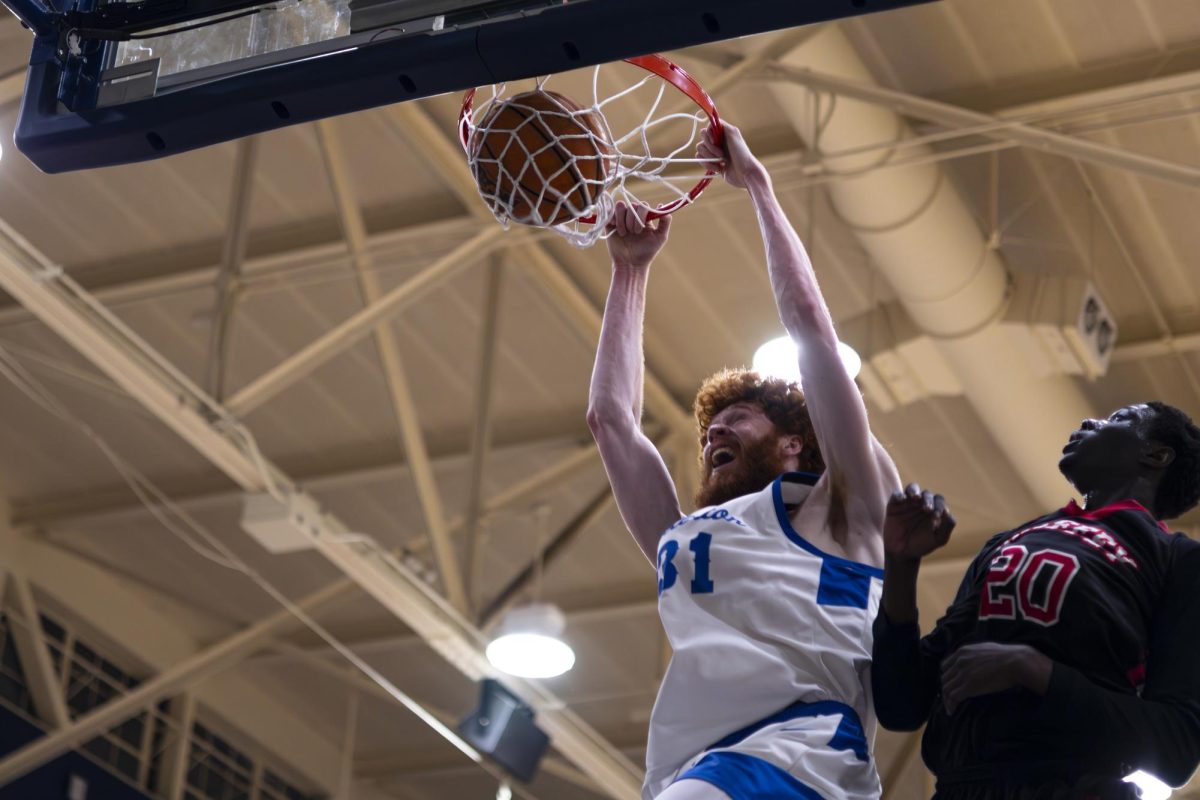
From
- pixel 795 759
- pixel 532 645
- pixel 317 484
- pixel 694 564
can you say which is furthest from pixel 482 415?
pixel 795 759

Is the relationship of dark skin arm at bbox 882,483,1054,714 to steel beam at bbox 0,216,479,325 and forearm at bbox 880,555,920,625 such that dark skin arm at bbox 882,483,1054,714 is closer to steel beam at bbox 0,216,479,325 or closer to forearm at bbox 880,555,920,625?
forearm at bbox 880,555,920,625

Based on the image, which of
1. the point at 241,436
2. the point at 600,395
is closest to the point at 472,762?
the point at 241,436

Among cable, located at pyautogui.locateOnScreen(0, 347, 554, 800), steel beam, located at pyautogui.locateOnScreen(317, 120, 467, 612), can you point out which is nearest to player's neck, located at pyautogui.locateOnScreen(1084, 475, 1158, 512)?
steel beam, located at pyautogui.locateOnScreen(317, 120, 467, 612)

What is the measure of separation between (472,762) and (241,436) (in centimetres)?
822

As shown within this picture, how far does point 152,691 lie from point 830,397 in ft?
36.2

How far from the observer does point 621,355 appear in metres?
4.15

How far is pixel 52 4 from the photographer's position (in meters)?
3.70

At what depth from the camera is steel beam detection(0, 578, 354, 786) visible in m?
13.1

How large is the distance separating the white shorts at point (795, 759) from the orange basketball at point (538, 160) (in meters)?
1.32

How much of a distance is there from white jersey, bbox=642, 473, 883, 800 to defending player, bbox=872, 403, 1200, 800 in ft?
0.35

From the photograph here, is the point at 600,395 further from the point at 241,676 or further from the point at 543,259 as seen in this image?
the point at 241,676

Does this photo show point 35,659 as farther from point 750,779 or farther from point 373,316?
point 750,779

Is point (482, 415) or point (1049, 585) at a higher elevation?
point (482, 415)

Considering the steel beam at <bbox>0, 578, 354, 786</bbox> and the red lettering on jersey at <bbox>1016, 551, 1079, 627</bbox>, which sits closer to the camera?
the red lettering on jersey at <bbox>1016, 551, 1079, 627</bbox>
